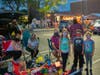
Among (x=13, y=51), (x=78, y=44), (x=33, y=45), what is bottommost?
(x=33, y=45)

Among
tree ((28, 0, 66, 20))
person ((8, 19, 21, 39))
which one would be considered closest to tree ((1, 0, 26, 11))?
tree ((28, 0, 66, 20))

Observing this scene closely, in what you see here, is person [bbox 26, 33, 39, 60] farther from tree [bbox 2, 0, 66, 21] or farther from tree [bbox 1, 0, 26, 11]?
tree [bbox 1, 0, 26, 11]

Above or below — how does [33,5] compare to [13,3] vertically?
below

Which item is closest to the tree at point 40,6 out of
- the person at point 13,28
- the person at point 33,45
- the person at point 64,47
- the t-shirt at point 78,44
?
the person at point 13,28

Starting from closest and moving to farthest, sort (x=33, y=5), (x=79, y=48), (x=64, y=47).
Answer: (x=79, y=48) → (x=64, y=47) → (x=33, y=5)

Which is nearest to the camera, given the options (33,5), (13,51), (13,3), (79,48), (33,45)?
(13,51)

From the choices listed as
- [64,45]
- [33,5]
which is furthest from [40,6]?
[64,45]

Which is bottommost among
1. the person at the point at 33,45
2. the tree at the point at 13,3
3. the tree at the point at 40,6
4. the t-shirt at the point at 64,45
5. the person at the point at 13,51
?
the tree at the point at 40,6

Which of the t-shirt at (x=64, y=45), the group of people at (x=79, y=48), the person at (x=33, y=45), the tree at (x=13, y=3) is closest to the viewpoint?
the group of people at (x=79, y=48)

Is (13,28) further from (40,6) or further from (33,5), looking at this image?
(40,6)

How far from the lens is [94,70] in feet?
51.9

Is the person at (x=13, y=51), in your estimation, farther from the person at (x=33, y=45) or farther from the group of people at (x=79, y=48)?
the person at (x=33, y=45)

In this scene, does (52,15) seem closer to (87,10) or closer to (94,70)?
(87,10)

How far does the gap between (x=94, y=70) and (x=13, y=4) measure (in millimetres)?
47436
